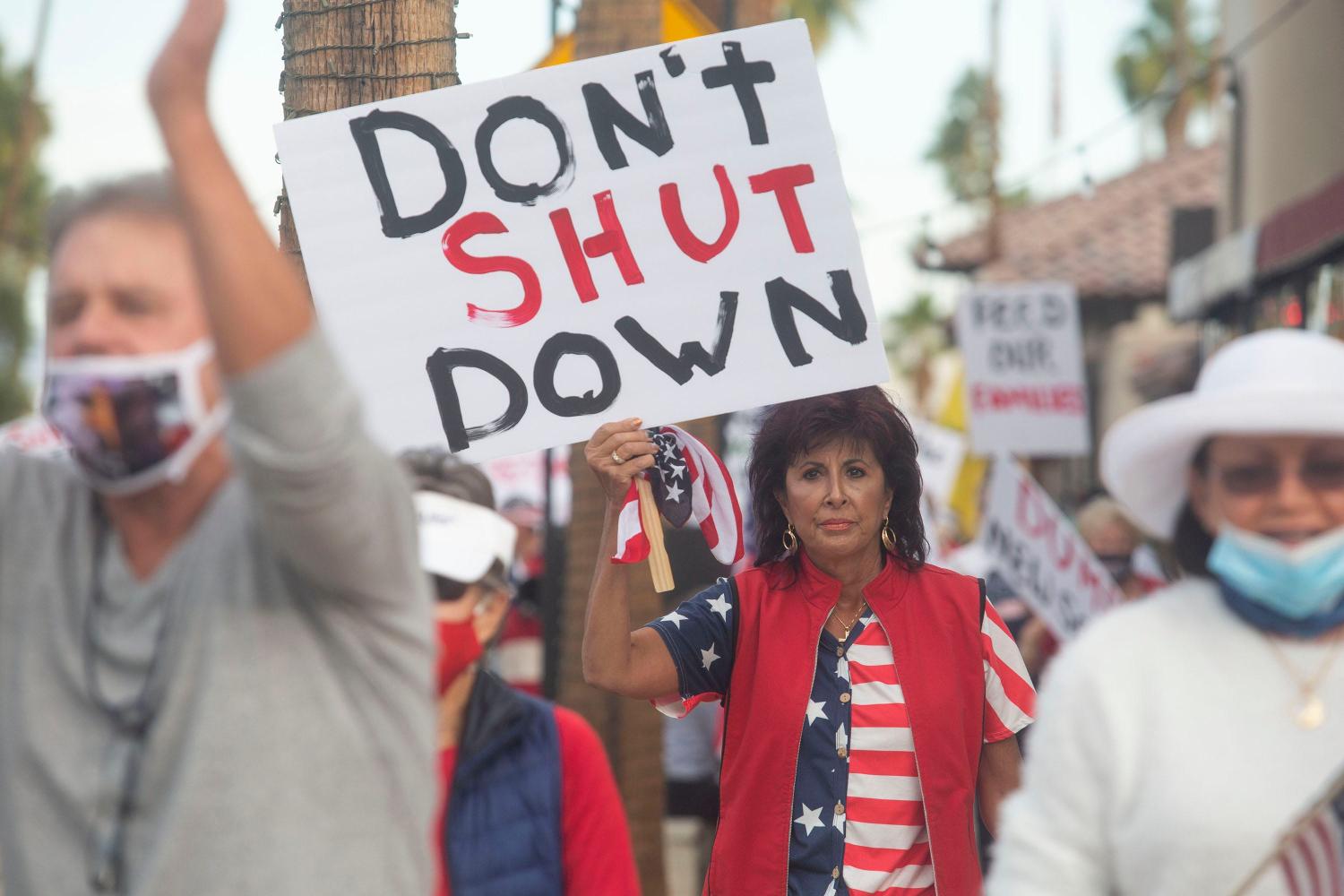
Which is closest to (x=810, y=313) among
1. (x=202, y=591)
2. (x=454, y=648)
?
(x=454, y=648)

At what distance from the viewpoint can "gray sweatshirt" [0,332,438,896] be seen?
1720 mm

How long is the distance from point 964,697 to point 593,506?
3122 mm

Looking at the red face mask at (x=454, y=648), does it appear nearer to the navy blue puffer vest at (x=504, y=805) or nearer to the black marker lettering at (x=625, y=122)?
the navy blue puffer vest at (x=504, y=805)

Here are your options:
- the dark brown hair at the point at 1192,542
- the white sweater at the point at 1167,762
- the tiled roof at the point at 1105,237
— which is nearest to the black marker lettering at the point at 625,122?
the dark brown hair at the point at 1192,542

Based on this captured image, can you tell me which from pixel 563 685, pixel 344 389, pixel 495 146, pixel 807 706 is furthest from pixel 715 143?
pixel 563 685

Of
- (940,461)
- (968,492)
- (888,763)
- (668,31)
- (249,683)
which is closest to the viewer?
(249,683)

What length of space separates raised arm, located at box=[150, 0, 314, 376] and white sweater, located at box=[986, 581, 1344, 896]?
115 centimetres

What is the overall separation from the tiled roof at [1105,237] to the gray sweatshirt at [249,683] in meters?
25.0

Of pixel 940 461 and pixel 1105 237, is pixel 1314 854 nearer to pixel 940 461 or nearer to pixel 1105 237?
pixel 940 461

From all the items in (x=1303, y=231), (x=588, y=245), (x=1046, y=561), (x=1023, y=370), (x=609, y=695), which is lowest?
Answer: (x=609, y=695)

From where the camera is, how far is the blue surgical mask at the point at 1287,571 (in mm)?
2156

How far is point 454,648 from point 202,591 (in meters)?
0.95

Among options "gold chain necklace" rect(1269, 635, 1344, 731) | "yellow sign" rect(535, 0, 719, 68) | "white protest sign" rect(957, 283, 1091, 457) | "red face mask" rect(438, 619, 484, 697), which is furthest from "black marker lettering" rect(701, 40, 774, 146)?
"white protest sign" rect(957, 283, 1091, 457)

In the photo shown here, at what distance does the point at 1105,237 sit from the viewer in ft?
99.2
